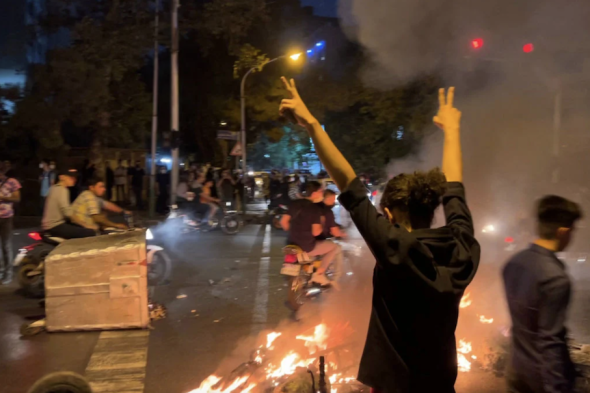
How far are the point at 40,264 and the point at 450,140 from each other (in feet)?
19.7

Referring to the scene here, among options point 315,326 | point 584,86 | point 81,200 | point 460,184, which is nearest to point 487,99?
point 584,86

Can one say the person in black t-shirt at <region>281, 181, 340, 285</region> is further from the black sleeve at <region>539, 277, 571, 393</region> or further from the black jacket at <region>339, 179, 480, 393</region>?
the black jacket at <region>339, 179, 480, 393</region>

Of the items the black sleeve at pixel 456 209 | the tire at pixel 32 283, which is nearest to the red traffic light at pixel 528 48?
the black sleeve at pixel 456 209

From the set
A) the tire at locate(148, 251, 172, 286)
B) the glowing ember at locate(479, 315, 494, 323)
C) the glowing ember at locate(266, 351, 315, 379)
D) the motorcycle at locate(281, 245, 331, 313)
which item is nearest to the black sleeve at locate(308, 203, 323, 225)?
the motorcycle at locate(281, 245, 331, 313)

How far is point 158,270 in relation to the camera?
729 cm

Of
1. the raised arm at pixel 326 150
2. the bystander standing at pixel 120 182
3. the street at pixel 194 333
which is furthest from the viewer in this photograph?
the bystander standing at pixel 120 182

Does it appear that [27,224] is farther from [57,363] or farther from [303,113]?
[303,113]

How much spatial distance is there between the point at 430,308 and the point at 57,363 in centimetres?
397

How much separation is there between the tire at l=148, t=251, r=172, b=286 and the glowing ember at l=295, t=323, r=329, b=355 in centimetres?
283

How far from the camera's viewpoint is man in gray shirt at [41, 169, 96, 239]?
21.0 feet

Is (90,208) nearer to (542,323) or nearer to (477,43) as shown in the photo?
(477,43)

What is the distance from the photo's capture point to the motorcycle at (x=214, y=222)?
12.4 meters

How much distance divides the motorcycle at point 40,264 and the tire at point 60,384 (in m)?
3.48

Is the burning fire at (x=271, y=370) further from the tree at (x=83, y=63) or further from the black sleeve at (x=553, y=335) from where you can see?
the tree at (x=83, y=63)
